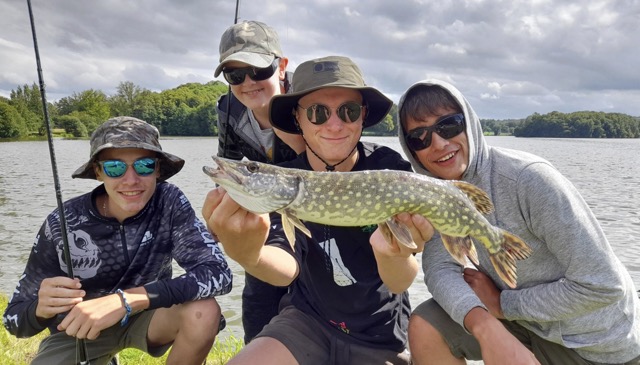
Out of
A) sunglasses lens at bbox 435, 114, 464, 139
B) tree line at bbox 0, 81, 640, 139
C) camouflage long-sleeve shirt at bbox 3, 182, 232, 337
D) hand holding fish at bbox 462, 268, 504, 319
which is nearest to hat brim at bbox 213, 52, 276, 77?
camouflage long-sleeve shirt at bbox 3, 182, 232, 337

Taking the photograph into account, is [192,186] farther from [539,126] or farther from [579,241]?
[539,126]

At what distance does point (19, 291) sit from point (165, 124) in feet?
202

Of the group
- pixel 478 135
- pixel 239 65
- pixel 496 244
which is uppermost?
pixel 239 65

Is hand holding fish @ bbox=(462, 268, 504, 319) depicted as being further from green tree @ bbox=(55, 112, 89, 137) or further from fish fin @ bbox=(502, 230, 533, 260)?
green tree @ bbox=(55, 112, 89, 137)

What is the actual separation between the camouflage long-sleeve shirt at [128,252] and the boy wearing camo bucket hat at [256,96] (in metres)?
0.71

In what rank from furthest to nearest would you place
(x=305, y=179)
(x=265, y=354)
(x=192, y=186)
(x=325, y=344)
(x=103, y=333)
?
(x=192, y=186) < (x=103, y=333) < (x=325, y=344) < (x=265, y=354) < (x=305, y=179)

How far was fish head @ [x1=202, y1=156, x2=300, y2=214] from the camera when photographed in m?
2.21

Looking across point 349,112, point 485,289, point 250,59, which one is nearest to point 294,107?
point 349,112

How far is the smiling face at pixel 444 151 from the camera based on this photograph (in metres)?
2.94

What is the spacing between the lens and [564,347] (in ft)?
9.36

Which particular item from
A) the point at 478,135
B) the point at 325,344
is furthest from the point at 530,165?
the point at 325,344

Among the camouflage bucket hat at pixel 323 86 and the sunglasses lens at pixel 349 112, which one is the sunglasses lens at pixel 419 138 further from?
the sunglasses lens at pixel 349 112

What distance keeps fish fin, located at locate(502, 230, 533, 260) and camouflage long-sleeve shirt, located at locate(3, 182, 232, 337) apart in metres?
1.78

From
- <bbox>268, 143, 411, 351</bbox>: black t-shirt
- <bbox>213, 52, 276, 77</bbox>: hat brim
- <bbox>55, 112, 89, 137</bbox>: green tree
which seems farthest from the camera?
<bbox>55, 112, 89, 137</bbox>: green tree
